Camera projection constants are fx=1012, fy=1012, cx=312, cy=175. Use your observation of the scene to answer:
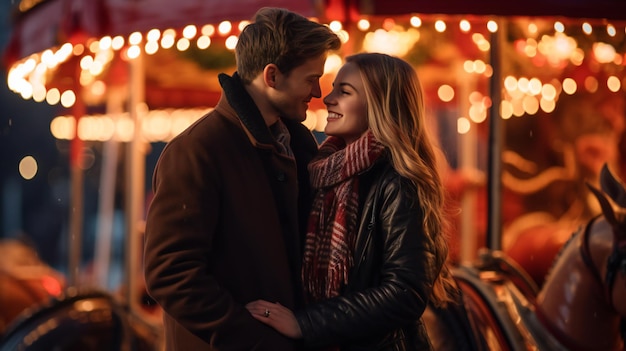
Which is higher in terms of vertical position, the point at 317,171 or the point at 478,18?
the point at 478,18

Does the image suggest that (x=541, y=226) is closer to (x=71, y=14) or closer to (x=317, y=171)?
(x=71, y=14)

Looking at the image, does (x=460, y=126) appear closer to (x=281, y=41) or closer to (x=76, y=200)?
(x=76, y=200)

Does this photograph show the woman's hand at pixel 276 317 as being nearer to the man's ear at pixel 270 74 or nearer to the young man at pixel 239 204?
the young man at pixel 239 204

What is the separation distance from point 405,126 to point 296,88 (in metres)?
0.35

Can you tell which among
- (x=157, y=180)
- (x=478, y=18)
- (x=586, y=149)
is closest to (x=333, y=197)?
(x=157, y=180)

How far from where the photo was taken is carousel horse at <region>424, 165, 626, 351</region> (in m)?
3.92

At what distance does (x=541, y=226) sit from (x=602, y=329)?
177 inches

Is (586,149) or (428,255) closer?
(428,255)

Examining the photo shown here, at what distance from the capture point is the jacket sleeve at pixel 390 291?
9.33 ft

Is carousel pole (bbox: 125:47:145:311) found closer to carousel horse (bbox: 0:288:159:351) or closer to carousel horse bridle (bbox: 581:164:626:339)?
carousel horse (bbox: 0:288:159:351)

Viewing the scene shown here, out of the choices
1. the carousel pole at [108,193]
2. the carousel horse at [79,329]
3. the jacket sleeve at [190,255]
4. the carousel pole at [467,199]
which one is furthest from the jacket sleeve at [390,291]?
the carousel pole at [108,193]

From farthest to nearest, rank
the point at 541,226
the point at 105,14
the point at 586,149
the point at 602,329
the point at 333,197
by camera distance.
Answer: the point at 586,149 → the point at 541,226 → the point at 105,14 → the point at 602,329 → the point at 333,197

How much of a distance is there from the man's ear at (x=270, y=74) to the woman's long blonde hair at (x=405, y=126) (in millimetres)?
285

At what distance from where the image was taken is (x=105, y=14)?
564cm
